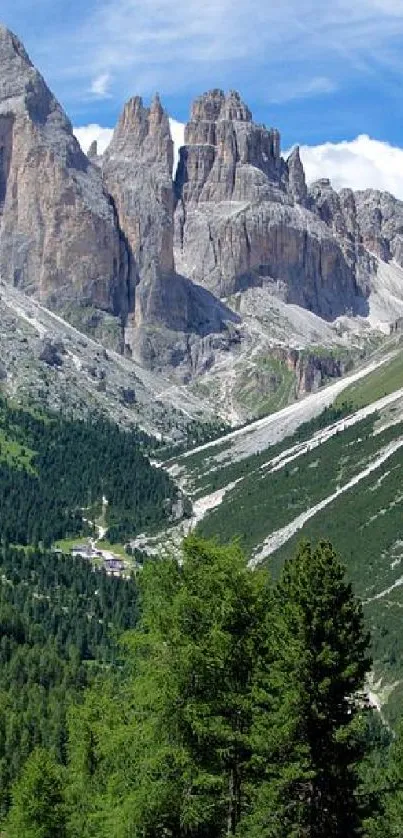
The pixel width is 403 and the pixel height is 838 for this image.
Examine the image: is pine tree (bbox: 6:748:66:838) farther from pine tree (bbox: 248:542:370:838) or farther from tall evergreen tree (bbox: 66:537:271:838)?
pine tree (bbox: 248:542:370:838)

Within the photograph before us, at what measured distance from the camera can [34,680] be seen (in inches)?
4429

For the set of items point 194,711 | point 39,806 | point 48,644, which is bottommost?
point 48,644

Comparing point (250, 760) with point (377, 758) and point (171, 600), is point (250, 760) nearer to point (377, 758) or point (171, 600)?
point (171, 600)

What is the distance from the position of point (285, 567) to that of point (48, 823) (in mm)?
25128

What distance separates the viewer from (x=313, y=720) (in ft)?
113

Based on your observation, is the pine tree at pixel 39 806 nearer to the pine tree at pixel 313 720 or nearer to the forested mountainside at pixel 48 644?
the forested mountainside at pixel 48 644

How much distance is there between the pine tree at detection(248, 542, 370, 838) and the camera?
1345 inches

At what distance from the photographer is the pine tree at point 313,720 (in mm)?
34156

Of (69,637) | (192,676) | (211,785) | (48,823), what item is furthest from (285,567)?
(69,637)

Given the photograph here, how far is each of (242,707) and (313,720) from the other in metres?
2.39

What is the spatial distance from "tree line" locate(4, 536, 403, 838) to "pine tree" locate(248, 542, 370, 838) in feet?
0.14

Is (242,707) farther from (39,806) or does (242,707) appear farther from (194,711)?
(39,806)

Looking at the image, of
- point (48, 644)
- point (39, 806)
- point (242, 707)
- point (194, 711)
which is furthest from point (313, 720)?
point (48, 644)

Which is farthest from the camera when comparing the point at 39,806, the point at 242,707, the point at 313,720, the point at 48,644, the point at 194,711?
the point at 48,644
